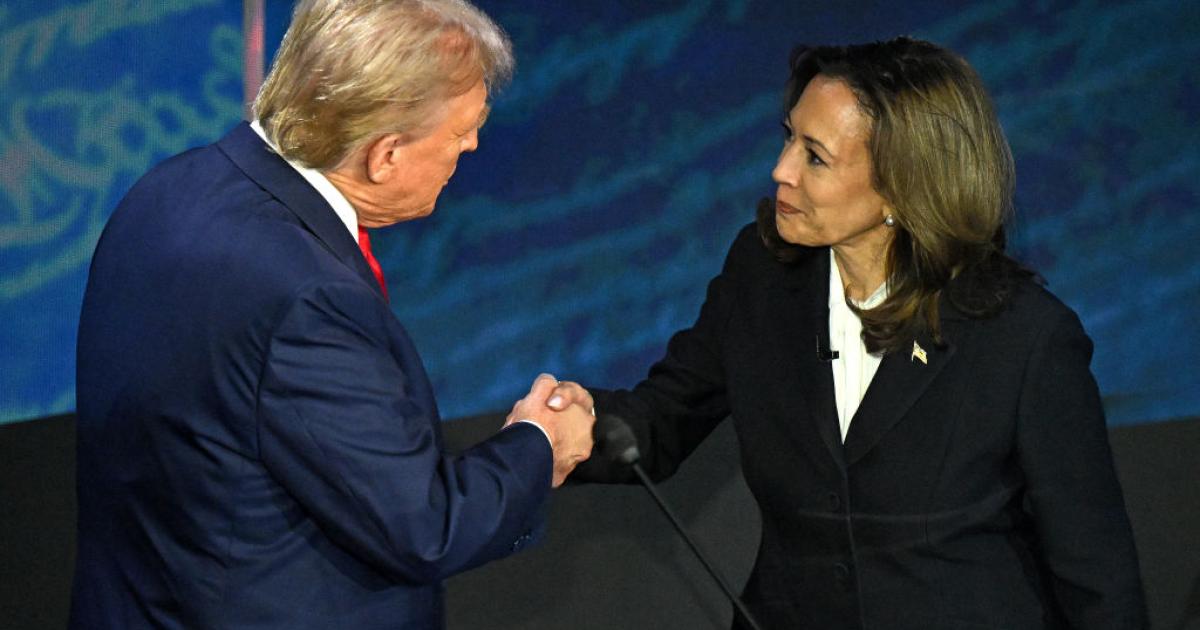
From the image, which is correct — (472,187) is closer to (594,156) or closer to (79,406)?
(594,156)

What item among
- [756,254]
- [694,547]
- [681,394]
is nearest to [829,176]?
[756,254]

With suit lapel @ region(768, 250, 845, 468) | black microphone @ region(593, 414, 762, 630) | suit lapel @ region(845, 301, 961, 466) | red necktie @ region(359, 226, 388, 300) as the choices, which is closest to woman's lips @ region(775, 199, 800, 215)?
suit lapel @ region(768, 250, 845, 468)

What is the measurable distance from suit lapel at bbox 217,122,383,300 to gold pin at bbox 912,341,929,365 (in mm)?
735

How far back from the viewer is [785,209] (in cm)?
209

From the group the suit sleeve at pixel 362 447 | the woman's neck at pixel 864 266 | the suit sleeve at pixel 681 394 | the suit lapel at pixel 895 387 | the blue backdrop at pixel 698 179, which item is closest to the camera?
the suit sleeve at pixel 362 447

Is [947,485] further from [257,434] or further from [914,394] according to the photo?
[257,434]

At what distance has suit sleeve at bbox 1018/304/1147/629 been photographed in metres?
1.89

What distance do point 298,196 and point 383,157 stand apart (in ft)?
0.35

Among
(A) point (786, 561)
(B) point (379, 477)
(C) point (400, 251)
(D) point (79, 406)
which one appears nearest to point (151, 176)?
(D) point (79, 406)

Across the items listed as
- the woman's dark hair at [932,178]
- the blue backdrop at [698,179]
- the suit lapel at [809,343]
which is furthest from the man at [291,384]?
the blue backdrop at [698,179]

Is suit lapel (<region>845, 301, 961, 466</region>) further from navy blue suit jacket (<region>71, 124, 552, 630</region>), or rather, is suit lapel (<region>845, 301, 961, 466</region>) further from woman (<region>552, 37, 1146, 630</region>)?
navy blue suit jacket (<region>71, 124, 552, 630</region>)

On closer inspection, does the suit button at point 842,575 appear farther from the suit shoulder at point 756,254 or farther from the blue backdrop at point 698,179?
the blue backdrop at point 698,179

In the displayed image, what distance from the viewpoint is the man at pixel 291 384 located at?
59.5 inches

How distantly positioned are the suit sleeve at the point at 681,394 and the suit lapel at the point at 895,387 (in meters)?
0.30
